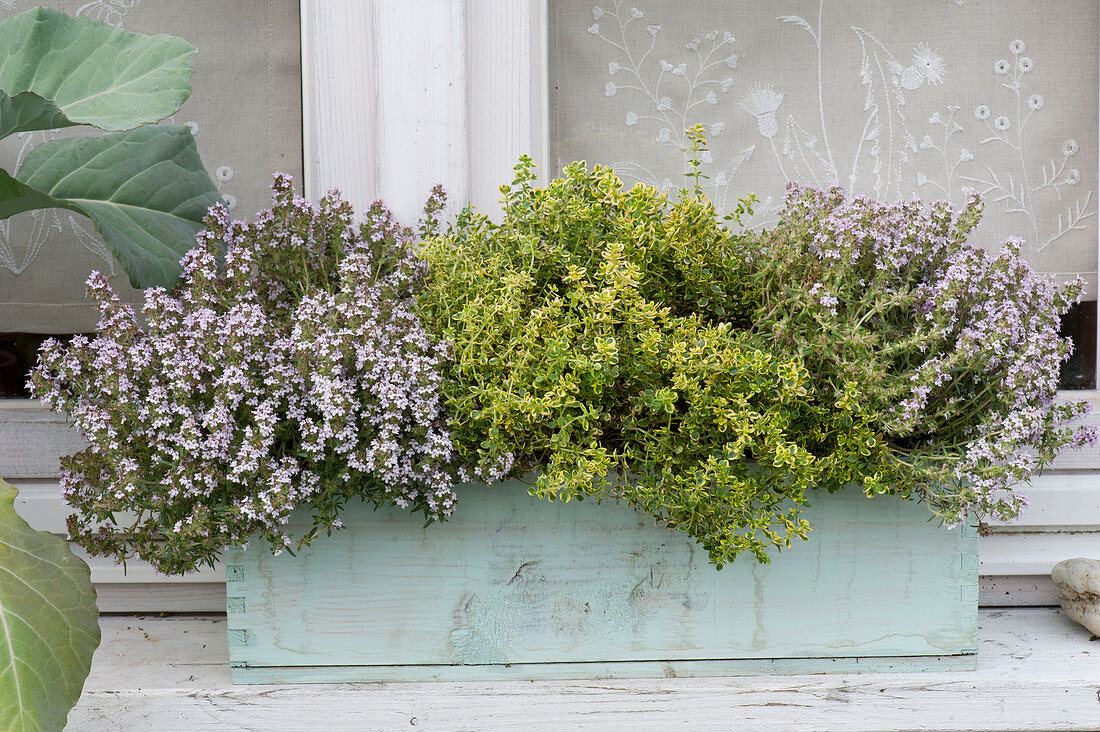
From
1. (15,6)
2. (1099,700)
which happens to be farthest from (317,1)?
(1099,700)

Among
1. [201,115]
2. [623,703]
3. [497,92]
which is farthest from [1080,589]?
[201,115]

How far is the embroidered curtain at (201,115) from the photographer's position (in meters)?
1.51

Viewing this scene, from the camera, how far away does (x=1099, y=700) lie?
42.7 inches

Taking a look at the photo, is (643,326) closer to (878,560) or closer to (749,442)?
(749,442)

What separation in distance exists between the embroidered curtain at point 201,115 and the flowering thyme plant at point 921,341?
0.99 m

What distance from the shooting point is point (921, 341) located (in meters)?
1.01

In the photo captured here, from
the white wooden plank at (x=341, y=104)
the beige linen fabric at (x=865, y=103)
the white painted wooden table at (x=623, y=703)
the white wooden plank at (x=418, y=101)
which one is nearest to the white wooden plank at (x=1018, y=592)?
the white painted wooden table at (x=623, y=703)

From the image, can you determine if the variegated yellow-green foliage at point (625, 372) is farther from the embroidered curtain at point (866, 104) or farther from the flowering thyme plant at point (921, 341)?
the embroidered curtain at point (866, 104)

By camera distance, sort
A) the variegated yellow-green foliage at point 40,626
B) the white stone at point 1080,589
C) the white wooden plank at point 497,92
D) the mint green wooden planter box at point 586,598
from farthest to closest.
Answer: the white wooden plank at point 497,92 < the white stone at point 1080,589 < the mint green wooden planter box at point 586,598 < the variegated yellow-green foliage at point 40,626

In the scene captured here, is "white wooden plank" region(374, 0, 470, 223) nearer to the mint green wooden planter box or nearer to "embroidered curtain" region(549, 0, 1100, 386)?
"embroidered curtain" region(549, 0, 1100, 386)

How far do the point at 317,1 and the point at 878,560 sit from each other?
4.30ft

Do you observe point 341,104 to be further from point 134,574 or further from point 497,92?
point 134,574

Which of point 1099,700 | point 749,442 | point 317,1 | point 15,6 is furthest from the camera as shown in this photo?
point 15,6

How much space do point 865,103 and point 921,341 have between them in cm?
77
